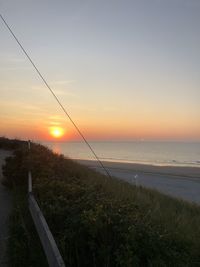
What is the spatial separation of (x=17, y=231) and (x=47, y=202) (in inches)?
44.5

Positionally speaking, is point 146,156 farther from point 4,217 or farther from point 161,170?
point 4,217

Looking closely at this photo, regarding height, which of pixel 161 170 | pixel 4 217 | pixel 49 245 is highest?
pixel 161 170

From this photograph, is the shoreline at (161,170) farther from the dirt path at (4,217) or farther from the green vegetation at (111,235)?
the green vegetation at (111,235)

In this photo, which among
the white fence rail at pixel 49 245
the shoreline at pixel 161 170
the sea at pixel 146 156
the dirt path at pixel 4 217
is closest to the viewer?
the white fence rail at pixel 49 245

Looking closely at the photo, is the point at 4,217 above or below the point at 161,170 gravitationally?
below

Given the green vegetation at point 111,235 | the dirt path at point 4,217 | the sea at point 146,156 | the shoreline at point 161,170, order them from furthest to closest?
1. the sea at point 146,156
2. the shoreline at point 161,170
3. the dirt path at point 4,217
4. the green vegetation at point 111,235

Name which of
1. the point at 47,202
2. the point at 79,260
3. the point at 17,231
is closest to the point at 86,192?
the point at 47,202

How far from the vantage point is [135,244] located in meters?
6.63

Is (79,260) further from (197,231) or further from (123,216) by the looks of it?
(197,231)

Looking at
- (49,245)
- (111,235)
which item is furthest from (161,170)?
(49,245)

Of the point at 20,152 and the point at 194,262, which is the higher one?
the point at 20,152

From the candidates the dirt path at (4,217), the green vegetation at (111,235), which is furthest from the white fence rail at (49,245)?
the dirt path at (4,217)

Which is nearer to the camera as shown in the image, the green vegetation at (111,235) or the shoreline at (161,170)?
the green vegetation at (111,235)

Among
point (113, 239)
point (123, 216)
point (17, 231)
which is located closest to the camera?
point (113, 239)
